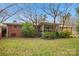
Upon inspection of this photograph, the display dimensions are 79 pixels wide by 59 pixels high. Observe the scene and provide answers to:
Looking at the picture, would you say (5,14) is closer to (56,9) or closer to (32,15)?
(32,15)

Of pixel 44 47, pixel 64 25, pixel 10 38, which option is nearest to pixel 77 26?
pixel 64 25

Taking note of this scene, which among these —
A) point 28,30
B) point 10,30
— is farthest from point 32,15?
point 10,30

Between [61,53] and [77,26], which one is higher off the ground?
[77,26]

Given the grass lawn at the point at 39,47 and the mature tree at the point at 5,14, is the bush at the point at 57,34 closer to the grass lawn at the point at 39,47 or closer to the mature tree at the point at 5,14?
the grass lawn at the point at 39,47

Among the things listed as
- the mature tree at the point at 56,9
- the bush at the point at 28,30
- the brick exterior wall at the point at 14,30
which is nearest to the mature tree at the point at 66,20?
the mature tree at the point at 56,9

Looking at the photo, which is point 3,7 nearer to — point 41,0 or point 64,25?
point 41,0

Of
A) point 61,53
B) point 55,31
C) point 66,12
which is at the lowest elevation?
point 61,53
